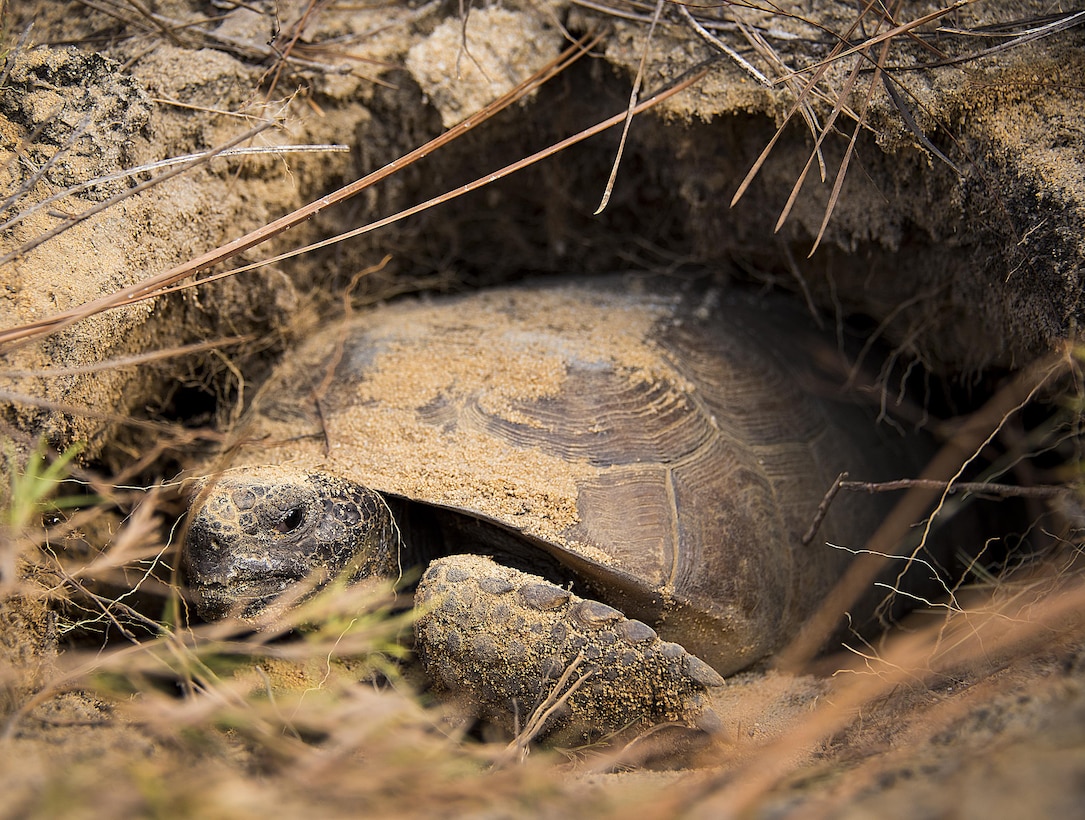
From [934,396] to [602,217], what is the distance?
4.37ft

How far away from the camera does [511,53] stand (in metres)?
2.24

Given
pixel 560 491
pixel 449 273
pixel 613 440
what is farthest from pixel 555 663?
pixel 449 273

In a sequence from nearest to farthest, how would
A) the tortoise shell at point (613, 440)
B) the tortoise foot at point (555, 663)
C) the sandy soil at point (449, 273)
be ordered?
the sandy soil at point (449, 273) < the tortoise foot at point (555, 663) < the tortoise shell at point (613, 440)

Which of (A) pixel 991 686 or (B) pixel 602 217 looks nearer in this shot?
(A) pixel 991 686

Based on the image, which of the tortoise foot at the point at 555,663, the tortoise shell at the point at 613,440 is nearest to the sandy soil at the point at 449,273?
the tortoise foot at the point at 555,663

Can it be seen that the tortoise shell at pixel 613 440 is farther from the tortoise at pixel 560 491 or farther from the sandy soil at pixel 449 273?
the sandy soil at pixel 449 273

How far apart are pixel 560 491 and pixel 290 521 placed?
60 cm

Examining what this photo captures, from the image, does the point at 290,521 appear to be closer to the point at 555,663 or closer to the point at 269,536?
the point at 269,536

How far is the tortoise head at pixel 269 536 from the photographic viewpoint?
5.38 ft

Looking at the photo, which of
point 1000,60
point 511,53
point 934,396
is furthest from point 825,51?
point 934,396

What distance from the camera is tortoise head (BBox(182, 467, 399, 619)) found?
164cm

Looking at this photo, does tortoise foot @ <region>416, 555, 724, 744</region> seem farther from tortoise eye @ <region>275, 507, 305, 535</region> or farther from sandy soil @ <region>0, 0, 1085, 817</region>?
tortoise eye @ <region>275, 507, 305, 535</region>

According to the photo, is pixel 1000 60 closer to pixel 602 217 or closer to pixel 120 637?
pixel 602 217

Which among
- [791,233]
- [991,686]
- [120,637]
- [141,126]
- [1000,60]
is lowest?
[120,637]
